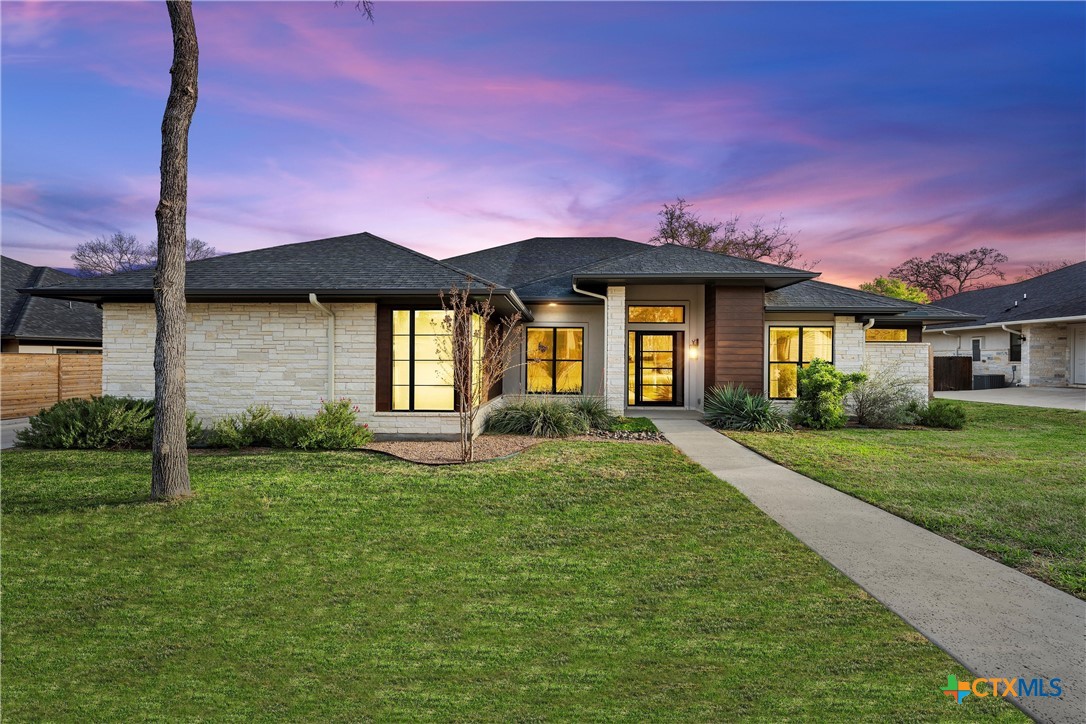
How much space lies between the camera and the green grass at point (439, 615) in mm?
2338

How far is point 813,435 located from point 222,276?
1229 cm

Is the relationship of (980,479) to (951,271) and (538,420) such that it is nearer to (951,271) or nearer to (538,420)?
(538,420)

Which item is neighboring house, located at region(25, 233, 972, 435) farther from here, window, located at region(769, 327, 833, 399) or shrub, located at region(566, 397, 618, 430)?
shrub, located at region(566, 397, 618, 430)

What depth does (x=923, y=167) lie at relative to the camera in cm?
1675

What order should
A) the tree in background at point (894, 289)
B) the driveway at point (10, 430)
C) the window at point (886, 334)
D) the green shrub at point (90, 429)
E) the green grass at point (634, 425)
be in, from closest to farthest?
1. the green shrub at point (90, 429)
2. the driveway at point (10, 430)
3. the green grass at point (634, 425)
4. the window at point (886, 334)
5. the tree in background at point (894, 289)

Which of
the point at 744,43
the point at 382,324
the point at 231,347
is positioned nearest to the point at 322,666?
the point at 382,324

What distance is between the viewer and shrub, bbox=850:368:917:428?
12328 millimetres

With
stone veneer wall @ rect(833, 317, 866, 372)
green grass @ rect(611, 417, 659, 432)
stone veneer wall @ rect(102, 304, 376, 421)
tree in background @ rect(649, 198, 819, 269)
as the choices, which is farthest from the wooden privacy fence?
tree in background @ rect(649, 198, 819, 269)

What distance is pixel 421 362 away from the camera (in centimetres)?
983

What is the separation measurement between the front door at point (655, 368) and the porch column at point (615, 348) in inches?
76.0

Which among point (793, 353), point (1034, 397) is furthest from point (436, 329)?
point (1034, 397)

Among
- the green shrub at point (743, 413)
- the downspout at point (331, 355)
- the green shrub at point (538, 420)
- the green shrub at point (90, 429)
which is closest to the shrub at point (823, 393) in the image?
the green shrub at point (743, 413)

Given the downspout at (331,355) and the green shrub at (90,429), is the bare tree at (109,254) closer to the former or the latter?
the green shrub at (90,429)

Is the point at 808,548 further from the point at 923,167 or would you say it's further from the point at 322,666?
the point at 923,167
